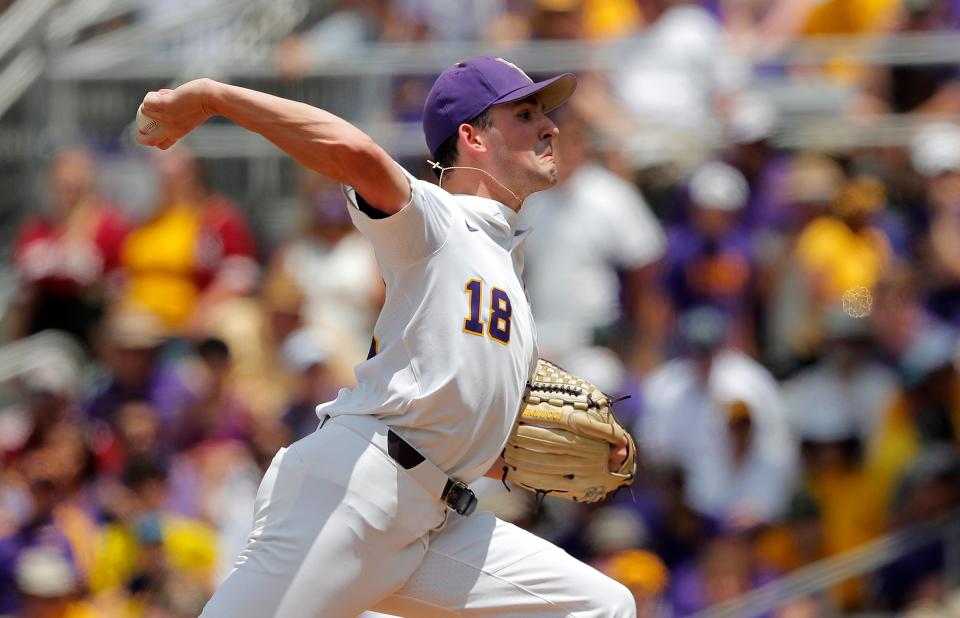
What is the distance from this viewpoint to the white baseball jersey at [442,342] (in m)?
4.14

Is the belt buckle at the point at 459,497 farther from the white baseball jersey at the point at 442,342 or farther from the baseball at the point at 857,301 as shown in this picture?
the baseball at the point at 857,301

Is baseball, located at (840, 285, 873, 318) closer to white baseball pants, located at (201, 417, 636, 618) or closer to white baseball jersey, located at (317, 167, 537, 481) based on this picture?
white baseball pants, located at (201, 417, 636, 618)

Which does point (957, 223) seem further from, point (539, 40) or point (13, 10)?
point (13, 10)

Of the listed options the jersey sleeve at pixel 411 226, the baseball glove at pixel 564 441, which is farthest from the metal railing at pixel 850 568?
the jersey sleeve at pixel 411 226

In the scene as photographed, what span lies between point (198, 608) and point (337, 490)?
3163 millimetres

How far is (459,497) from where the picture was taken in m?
4.25

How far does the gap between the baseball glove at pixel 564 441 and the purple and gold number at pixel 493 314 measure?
0.32 m

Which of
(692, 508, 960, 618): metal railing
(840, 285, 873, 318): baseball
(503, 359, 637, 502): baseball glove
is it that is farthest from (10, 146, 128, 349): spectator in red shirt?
(503, 359, 637, 502): baseball glove

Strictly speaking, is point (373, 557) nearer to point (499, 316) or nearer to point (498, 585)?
point (498, 585)

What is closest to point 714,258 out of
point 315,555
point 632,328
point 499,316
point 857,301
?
point 632,328

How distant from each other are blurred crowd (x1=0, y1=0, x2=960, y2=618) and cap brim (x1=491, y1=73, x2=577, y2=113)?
287 centimetres

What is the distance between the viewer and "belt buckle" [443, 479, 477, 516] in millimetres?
4238

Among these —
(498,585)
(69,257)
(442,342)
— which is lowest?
(69,257)

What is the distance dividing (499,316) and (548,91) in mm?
751
